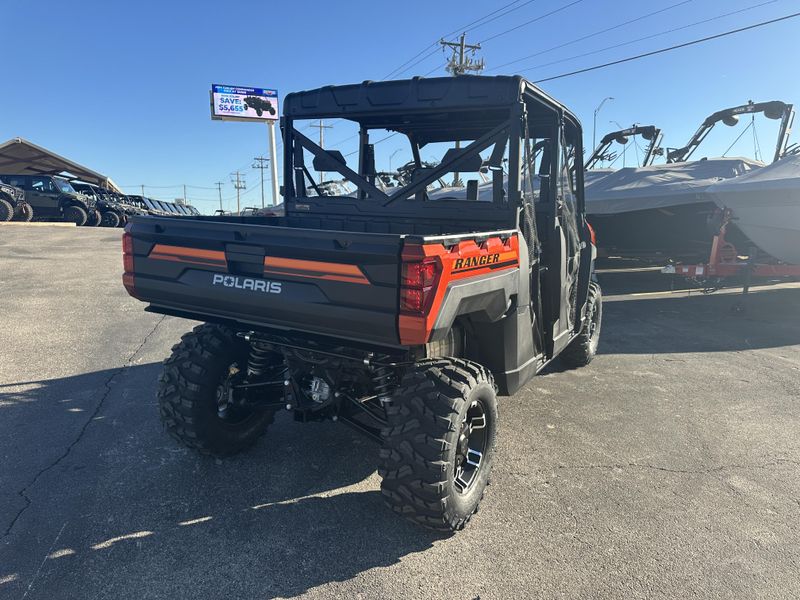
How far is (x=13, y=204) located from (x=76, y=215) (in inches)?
90.5

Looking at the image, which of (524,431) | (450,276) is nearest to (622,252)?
(524,431)

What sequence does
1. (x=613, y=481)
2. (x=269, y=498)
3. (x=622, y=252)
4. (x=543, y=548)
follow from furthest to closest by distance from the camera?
(x=622, y=252) → (x=613, y=481) → (x=269, y=498) → (x=543, y=548)

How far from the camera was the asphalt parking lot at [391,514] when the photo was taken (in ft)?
7.89

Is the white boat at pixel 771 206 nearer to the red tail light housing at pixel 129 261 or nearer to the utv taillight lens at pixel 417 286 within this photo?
the utv taillight lens at pixel 417 286

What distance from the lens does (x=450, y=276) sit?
2311 millimetres

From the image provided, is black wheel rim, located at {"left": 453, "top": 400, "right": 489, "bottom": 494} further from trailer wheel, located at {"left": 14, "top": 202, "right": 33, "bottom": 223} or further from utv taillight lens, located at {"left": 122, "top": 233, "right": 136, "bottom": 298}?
trailer wheel, located at {"left": 14, "top": 202, "right": 33, "bottom": 223}

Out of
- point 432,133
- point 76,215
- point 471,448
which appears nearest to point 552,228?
point 432,133

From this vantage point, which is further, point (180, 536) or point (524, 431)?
point (524, 431)

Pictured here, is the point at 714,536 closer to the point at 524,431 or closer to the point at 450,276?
the point at 524,431

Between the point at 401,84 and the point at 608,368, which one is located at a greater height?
the point at 401,84

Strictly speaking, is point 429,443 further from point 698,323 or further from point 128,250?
point 698,323

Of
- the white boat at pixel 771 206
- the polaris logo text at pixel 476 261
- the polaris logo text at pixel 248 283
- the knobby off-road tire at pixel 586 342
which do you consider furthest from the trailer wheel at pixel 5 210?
the white boat at pixel 771 206

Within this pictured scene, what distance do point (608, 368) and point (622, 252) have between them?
7.90 m

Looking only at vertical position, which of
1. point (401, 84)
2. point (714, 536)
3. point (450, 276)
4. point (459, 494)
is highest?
point (401, 84)
